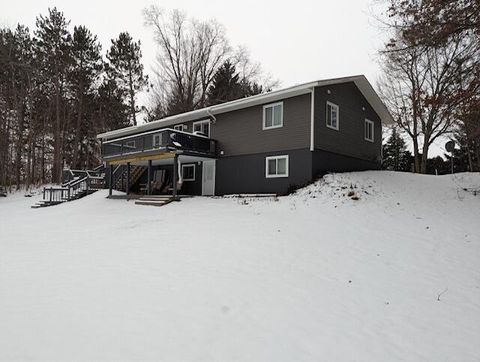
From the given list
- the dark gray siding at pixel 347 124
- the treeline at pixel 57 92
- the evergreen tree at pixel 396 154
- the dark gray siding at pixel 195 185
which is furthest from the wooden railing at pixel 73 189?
the evergreen tree at pixel 396 154

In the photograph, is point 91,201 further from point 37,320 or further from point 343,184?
point 37,320

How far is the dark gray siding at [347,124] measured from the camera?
51.7 feet

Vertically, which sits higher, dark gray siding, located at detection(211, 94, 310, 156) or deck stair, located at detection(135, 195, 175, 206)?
dark gray siding, located at detection(211, 94, 310, 156)

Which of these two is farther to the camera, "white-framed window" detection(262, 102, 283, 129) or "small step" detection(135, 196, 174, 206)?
"white-framed window" detection(262, 102, 283, 129)

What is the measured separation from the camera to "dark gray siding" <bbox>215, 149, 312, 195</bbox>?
1547cm

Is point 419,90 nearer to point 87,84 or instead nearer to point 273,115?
point 273,115

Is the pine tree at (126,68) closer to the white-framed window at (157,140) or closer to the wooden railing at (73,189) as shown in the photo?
the wooden railing at (73,189)

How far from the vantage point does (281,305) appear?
17.1ft

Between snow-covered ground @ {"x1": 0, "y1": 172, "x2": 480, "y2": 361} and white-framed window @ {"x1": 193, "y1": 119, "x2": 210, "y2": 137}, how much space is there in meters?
8.84

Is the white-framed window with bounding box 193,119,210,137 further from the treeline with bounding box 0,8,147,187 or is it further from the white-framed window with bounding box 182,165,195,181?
the treeline with bounding box 0,8,147,187

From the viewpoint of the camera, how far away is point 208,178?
19.5 metres

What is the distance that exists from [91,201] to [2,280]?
14020 mm

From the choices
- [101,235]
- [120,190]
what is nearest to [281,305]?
[101,235]

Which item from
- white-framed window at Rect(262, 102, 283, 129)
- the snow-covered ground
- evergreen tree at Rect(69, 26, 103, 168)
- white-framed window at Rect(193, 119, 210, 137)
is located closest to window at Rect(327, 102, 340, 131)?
white-framed window at Rect(262, 102, 283, 129)
